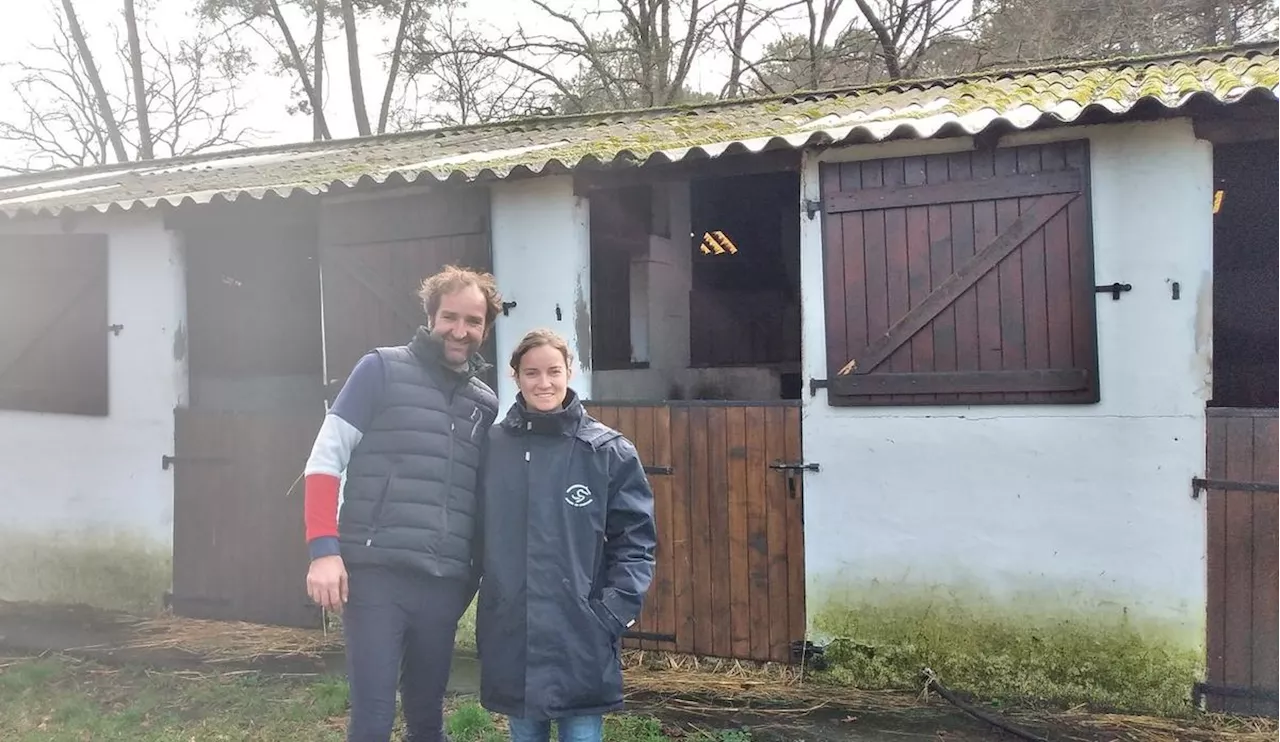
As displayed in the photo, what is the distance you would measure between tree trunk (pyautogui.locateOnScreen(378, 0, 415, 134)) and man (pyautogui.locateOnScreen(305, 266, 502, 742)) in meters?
14.4

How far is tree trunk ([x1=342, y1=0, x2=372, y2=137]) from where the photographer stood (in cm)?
1584

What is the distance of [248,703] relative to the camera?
4.02 meters

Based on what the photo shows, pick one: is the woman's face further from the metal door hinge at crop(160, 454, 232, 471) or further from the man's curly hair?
the metal door hinge at crop(160, 454, 232, 471)

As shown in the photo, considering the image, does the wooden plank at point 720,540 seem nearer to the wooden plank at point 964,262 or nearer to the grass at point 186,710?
the grass at point 186,710

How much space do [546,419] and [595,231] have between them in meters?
3.39

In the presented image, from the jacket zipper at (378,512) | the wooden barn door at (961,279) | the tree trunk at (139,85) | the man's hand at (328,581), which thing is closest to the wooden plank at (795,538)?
the wooden barn door at (961,279)

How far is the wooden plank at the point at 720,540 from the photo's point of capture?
175 inches

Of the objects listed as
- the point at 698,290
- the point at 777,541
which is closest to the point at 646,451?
the point at 777,541

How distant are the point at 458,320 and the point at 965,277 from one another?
7.90 ft

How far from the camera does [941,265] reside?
13.2 feet

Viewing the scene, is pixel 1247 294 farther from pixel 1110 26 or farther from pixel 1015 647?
pixel 1110 26

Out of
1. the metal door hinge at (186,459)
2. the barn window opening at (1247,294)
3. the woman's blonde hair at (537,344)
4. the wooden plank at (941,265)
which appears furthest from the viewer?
the metal door hinge at (186,459)

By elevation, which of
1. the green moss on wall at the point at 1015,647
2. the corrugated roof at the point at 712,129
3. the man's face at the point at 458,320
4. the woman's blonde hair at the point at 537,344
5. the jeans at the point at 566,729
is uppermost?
the corrugated roof at the point at 712,129

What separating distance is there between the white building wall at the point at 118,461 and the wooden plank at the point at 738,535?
3.47m
